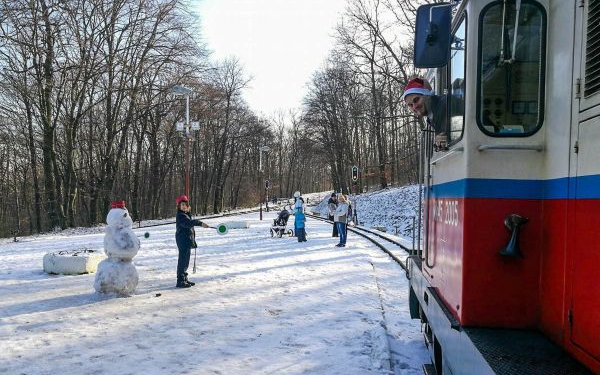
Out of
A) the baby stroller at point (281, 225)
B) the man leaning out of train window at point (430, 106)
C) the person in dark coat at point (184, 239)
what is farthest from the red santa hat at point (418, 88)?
the baby stroller at point (281, 225)

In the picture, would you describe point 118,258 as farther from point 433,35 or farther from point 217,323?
point 433,35

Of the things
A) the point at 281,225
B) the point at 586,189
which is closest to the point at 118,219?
the point at 586,189

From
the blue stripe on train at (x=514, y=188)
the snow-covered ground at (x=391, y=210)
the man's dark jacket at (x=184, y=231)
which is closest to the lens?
the blue stripe on train at (x=514, y=188)

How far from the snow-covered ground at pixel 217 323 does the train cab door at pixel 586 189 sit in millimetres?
2926

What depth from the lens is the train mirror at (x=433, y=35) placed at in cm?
314

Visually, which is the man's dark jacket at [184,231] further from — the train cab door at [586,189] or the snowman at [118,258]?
the train cab door at [586,189]

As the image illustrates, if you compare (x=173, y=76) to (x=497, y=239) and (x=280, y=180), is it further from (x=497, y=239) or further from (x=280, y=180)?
(x=280, y=180)

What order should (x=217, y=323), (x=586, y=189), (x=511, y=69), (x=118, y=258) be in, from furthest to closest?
(x=118, y=258), (x=217, y=323), (x=511, y=69), (x=586, y=189)

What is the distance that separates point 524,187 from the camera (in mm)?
2641

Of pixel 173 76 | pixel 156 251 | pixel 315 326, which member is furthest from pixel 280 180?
pixel 315 326

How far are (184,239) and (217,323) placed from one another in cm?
274

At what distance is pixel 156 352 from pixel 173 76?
2921 centimetres

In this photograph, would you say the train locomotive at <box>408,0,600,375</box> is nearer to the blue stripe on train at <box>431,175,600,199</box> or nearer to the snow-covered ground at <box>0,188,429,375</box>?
the blue stripe on train at <box>431,175,600,199</box>

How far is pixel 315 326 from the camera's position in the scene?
21.0ft
